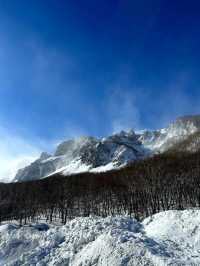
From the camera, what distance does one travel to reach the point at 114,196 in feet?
302

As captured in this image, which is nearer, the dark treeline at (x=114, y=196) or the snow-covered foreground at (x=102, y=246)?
the snow-covered foreground at (x=102, y=246)

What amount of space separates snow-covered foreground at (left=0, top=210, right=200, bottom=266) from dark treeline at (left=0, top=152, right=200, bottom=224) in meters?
49.0

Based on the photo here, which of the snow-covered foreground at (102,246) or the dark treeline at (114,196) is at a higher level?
the dark treeline at (114,196)

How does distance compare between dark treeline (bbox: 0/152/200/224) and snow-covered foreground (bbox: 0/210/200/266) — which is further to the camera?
dark treeline (bbox: 0/152/200/224)

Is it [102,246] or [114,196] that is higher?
[114,196]

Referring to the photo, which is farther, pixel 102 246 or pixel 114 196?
pixel 114 196

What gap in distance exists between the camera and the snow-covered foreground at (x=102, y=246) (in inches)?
667

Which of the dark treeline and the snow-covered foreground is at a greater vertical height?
the dark treeline

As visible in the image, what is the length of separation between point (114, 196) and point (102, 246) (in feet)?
246

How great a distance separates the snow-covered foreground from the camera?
1694cm

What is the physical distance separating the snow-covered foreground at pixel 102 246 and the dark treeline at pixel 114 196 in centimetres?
4897

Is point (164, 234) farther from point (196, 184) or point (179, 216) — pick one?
point (196, 184)

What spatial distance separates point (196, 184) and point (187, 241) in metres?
66.1

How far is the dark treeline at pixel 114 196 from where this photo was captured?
80050 mm
